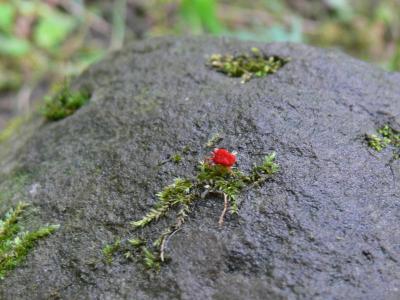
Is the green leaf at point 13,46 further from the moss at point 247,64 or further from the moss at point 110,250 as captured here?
the moss at point 110,250

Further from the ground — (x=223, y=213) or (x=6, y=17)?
(x=223, y=213)

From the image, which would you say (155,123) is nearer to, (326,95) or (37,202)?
(37,202)

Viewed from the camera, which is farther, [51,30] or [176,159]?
[51,30]

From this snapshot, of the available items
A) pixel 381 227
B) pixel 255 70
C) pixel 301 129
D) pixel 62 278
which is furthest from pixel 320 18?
pixel 62 278

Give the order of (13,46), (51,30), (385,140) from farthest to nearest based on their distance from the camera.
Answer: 1. (51,30)
2. (13,46)
3. (385,140)

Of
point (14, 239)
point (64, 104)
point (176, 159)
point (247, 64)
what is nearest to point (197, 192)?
point (176, 159)

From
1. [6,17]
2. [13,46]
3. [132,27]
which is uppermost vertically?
[6,17]

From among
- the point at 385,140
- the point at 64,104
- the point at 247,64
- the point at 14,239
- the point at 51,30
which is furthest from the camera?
the point at 51,30

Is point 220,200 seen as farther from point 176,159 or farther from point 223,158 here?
point 176,159

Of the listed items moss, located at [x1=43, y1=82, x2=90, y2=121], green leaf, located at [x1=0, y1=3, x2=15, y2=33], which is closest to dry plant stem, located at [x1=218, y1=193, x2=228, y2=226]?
moss, located at [x1=43, y1=82, x2=90, y2=121]
